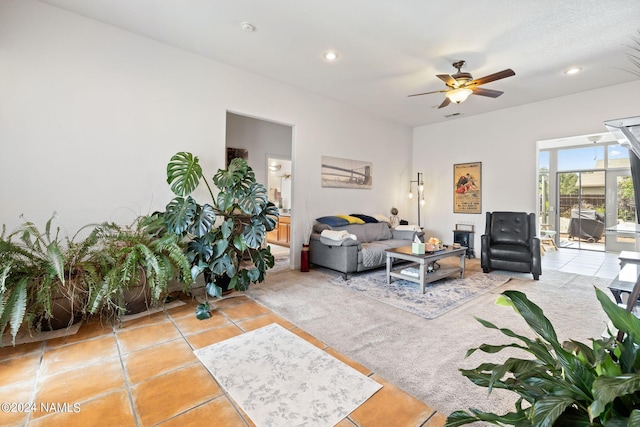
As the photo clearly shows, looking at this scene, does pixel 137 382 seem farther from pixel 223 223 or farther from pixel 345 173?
pixel 345 173

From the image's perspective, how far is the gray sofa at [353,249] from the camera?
3938 millimetres

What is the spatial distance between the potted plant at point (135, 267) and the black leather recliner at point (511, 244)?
433 cm

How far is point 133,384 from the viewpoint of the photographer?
171 centimetres

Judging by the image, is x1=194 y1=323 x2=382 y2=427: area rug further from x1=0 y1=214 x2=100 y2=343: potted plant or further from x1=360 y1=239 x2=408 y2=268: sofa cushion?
x1=360 y1=239 x2=408 y2=268: sofa cushion

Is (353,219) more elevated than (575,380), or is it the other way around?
(353,219)

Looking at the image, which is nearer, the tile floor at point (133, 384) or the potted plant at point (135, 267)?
the tile floor at point (133, 384)

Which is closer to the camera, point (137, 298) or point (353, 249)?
point (137, 298)

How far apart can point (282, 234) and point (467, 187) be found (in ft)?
14.2

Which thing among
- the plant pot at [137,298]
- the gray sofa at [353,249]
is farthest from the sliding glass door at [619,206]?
the plant pot at [137,298]

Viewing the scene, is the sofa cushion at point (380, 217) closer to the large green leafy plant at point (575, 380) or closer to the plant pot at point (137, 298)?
the plant pot at point (137, 298)

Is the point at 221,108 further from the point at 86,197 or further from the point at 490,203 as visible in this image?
the point at 490,203

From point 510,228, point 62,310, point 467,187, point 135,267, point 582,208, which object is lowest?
point 62,310

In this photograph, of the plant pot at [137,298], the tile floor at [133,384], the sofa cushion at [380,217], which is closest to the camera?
the tile floor at [133,384]

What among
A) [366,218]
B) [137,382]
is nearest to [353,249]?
[366,218]
